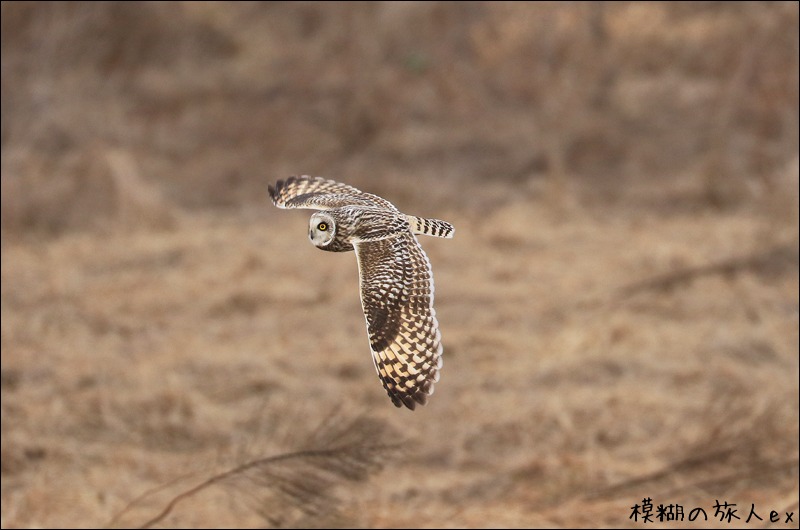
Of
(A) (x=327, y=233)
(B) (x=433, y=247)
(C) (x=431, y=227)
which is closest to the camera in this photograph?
(A) (x=327, y=233)

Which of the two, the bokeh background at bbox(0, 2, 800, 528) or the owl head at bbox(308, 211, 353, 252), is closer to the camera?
the owl head at bbox(308, 211, 353, 252)

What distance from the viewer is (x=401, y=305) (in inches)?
81.6

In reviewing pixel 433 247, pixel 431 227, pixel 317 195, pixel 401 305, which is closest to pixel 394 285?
pixel 401 305

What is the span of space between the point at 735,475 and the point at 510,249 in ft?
18.0

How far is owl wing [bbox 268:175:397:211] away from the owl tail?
0.17 ft

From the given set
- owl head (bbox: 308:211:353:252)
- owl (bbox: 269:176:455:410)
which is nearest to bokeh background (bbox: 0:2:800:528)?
owl (bbox: 269:176:455:410)

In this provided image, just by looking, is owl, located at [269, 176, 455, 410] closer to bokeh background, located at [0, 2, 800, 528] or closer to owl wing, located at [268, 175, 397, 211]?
owl wing, located at [268, 175, 397, 211]

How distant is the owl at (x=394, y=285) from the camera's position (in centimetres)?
195

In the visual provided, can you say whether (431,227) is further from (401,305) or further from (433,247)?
(433,247)

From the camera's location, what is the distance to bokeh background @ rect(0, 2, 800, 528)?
7.59 metres

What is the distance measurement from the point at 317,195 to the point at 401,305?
1.08 ft

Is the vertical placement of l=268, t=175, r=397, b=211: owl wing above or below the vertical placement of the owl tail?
above

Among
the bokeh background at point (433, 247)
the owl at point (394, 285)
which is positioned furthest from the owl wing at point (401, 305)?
the bokeh background at point (433, 247)

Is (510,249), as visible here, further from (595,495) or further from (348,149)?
(595,495)
